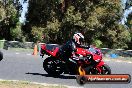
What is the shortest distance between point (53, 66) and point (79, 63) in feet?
3.67

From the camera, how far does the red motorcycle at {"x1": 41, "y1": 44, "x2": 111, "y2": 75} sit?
48.2 ft

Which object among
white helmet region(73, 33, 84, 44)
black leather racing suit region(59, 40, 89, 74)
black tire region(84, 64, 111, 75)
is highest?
white helmet region(73, 33, 84, 44)

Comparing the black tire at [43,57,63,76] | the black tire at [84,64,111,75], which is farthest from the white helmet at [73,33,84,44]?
the black tire at [43,57,63,76]

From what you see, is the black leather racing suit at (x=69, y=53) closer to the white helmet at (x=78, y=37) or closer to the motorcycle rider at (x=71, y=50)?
the motorcycle rider at (x=71, y=50)

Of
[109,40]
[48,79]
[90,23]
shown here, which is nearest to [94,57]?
[48,79]

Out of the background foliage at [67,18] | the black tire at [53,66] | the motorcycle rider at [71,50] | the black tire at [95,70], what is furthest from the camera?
the background foliage at [67,18]

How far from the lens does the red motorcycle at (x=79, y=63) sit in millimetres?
14680

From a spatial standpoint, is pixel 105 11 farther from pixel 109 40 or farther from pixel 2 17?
pixel 2 17

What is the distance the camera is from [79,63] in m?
15.0

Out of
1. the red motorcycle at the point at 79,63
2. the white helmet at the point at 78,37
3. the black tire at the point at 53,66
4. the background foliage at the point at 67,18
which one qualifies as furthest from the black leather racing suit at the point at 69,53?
the background foliage at the point at 67,18

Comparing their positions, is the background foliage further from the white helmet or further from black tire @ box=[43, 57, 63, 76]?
the white helmet

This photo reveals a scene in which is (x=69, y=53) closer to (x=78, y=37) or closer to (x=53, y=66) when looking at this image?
(x=78, y=37)

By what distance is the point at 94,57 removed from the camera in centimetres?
1468

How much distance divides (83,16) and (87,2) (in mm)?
1839
